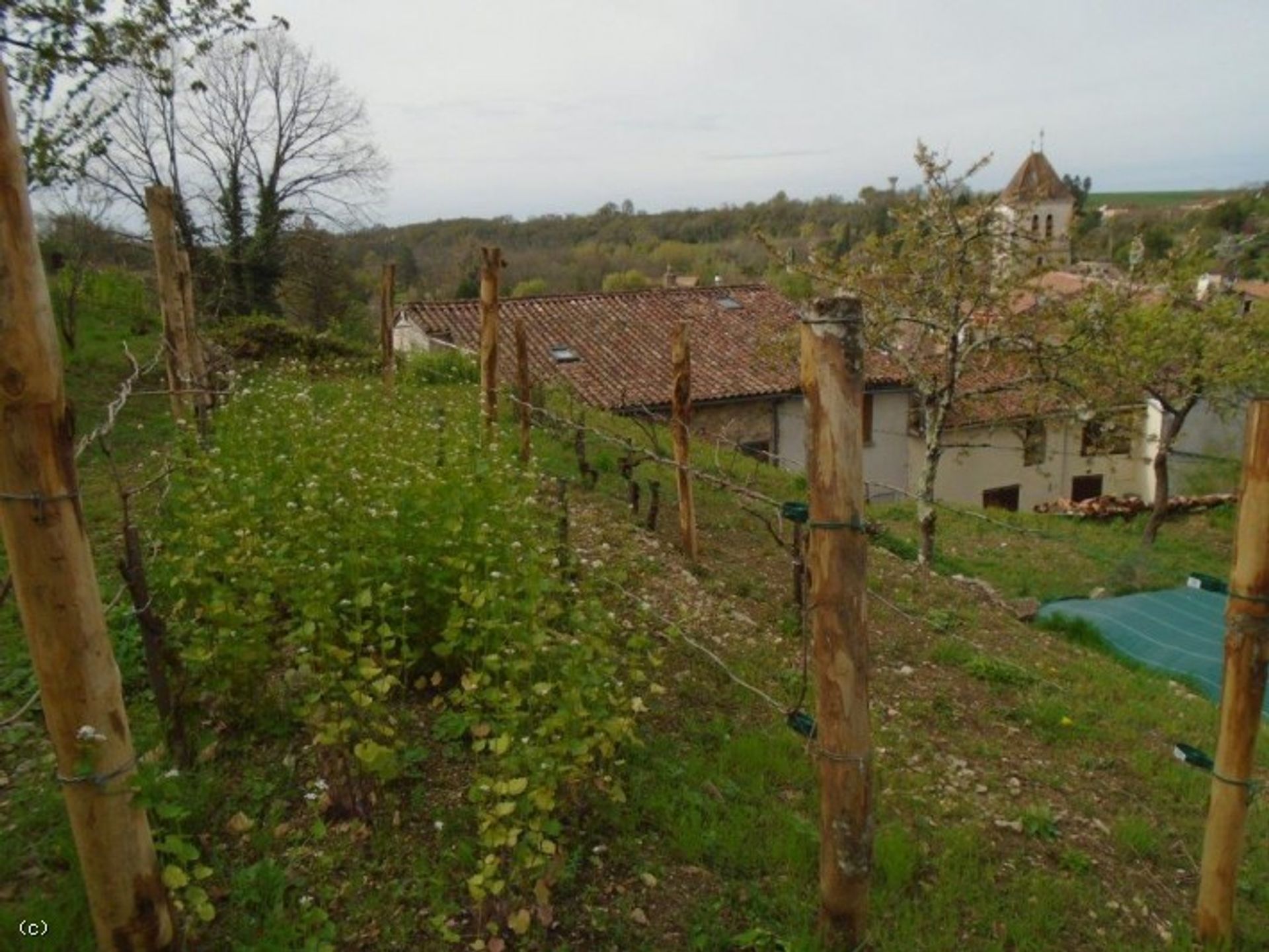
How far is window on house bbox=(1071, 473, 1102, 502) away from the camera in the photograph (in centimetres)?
2697

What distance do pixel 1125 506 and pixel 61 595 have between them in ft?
71.1

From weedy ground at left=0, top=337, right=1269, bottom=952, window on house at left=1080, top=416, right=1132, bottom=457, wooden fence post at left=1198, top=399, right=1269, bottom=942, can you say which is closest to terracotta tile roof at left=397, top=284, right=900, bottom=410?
window on house at left=1080, top=416, right=1132, bottom=457

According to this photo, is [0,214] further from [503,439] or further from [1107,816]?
[503,439]

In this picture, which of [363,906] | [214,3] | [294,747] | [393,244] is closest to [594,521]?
[294,747]

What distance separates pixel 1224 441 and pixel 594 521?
84.9 ft

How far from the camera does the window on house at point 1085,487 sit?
1062 inches

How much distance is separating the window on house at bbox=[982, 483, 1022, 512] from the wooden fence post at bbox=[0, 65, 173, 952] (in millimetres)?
25679

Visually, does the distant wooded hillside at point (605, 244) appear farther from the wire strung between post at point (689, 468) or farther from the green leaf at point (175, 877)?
the green leaf at point (175, 877)

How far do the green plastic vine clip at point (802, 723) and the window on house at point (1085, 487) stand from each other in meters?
26.7

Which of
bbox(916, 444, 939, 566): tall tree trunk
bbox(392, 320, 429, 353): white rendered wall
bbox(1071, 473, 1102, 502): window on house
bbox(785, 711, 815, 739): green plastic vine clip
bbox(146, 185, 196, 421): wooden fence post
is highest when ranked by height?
bbox(146, 185, 196, 421): wooden fence post

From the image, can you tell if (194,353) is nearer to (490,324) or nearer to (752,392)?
(490,324)

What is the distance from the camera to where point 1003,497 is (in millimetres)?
26109

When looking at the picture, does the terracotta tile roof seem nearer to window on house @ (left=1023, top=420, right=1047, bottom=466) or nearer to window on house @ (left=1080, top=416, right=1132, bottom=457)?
window on house @ (left=1023, top=420, right=1047, bottom=466)

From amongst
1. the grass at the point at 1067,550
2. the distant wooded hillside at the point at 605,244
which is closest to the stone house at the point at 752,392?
the grass at the point at 1067,550
